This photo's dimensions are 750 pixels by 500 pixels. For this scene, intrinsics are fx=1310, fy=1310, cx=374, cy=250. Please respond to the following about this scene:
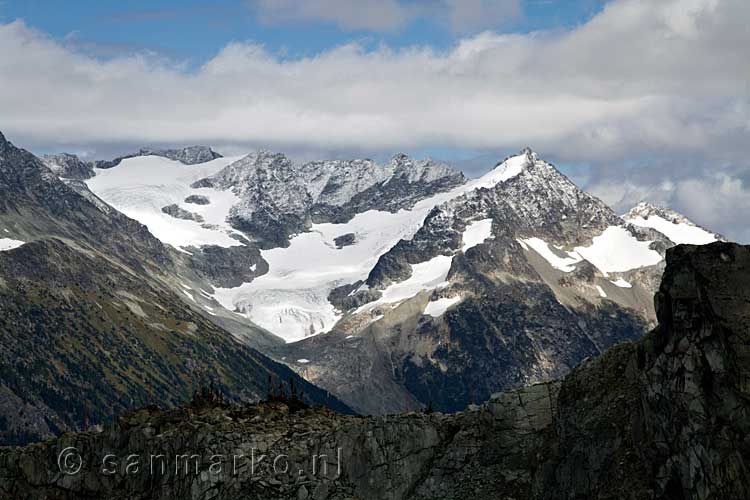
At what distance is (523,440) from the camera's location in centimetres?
6719

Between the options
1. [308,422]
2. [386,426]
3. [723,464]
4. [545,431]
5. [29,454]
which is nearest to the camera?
[723,464]

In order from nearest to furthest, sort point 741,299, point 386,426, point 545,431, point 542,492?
point 741,299 → point 542,492 → point 545,431 → point 386,426

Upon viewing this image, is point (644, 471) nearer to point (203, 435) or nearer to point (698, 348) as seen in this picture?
point (698, 348)

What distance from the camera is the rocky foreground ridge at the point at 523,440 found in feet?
180

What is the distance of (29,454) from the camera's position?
83.8m

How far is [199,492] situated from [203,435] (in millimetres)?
3402

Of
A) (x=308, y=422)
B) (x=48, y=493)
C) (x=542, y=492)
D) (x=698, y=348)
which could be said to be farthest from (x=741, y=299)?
(x=48, y=493)

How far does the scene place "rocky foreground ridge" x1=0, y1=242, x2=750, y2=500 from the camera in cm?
5472

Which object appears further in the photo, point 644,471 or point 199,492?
point 199,492

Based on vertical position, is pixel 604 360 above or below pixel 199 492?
above

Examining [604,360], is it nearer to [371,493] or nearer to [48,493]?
[371,493]

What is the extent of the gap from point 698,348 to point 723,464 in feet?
16.6

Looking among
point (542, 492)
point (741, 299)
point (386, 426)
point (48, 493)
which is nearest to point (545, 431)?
point (542, 492)

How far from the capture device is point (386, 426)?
71.4 meters
